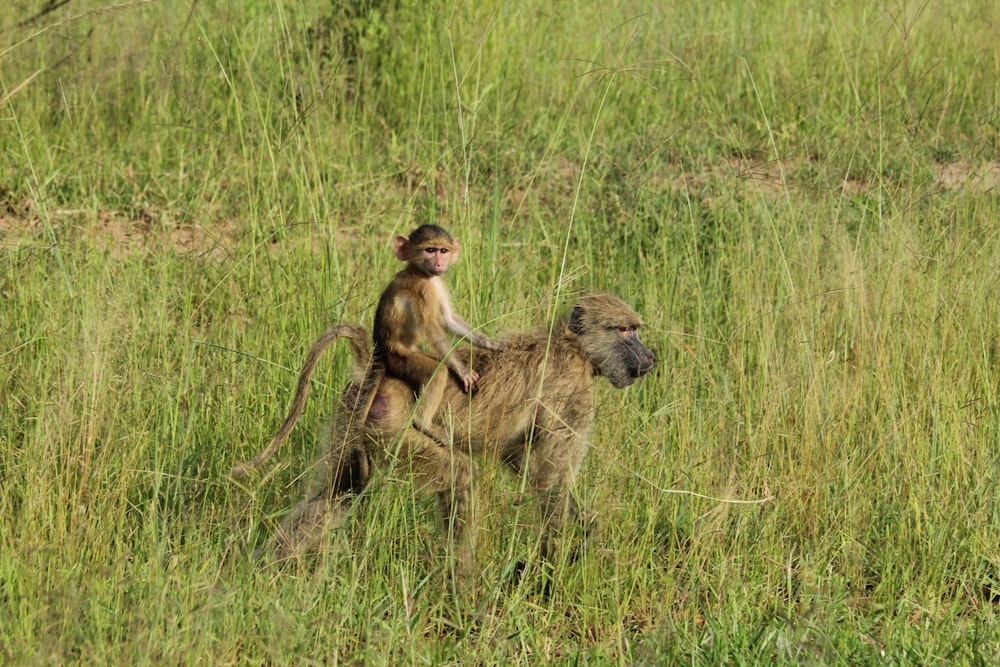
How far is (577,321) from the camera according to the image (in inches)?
169

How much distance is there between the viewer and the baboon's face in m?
4.26

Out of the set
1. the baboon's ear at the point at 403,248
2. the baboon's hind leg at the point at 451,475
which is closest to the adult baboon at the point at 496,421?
the baboon's hind leg at the point at 451,475

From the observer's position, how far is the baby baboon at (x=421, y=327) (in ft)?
12.7

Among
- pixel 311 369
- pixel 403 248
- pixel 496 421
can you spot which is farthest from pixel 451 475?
pixel 403 248

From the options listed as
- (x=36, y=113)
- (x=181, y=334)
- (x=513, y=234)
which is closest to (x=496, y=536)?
(x=181, y=334)

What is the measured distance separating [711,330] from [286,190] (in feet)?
6.57

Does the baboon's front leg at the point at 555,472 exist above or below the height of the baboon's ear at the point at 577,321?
below

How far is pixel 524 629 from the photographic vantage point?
3.64 meters

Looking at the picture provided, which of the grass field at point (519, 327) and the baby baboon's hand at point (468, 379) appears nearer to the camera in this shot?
the grass field at point (519, 327)

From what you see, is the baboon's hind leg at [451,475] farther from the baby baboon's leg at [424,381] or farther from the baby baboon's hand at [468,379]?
the baby baboon's hand at [468,379]

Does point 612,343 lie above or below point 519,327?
above

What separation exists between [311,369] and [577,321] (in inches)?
39.8

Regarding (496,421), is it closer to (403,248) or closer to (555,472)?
(555,472)

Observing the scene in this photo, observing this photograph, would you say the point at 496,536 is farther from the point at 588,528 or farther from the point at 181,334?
the point at 181,334
